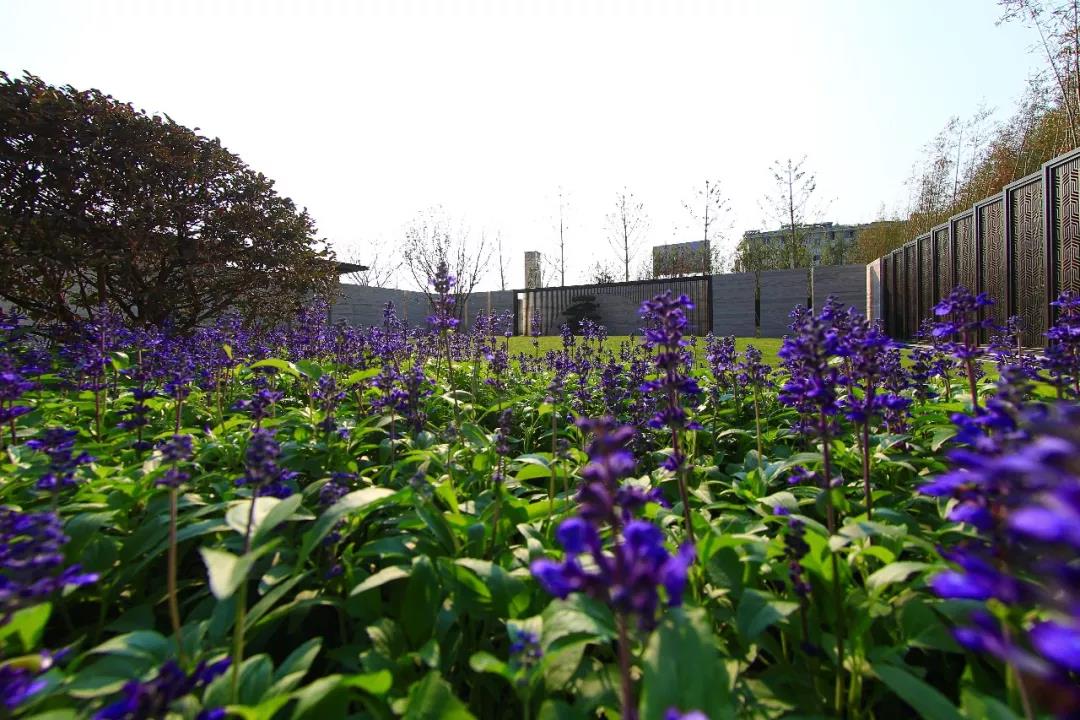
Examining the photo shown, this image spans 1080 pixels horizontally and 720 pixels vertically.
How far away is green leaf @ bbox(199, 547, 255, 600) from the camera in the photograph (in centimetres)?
131

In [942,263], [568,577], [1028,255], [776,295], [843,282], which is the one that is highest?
[843,282]

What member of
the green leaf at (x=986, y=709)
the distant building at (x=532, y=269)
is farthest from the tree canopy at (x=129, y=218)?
the distant building at (x=532, y=269)

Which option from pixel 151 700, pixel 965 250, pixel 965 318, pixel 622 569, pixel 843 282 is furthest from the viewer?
pixel 843 282

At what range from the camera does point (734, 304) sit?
33.4m

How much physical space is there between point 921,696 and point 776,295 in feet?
113

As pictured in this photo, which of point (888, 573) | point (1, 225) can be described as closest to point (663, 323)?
point (888, 573)

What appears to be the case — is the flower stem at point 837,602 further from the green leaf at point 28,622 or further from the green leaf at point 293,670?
the green leaf at point 28,622

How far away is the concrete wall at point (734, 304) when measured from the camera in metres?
33.0

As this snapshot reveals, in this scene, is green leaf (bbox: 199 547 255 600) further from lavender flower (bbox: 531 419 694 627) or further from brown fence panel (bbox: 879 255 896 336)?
brown fence panel (bbox: 879 255 896 336)

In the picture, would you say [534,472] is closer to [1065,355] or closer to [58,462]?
[58,462]

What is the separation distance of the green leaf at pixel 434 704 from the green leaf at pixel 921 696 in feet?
3.45

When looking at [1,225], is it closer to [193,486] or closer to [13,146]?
[13,146]

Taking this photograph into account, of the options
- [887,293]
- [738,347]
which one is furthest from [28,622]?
[887,293]

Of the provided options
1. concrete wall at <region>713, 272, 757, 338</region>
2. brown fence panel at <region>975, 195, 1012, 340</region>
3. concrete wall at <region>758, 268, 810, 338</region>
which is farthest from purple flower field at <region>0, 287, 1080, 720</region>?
concrete wall at <region>758, 268, 810, 338</region>
